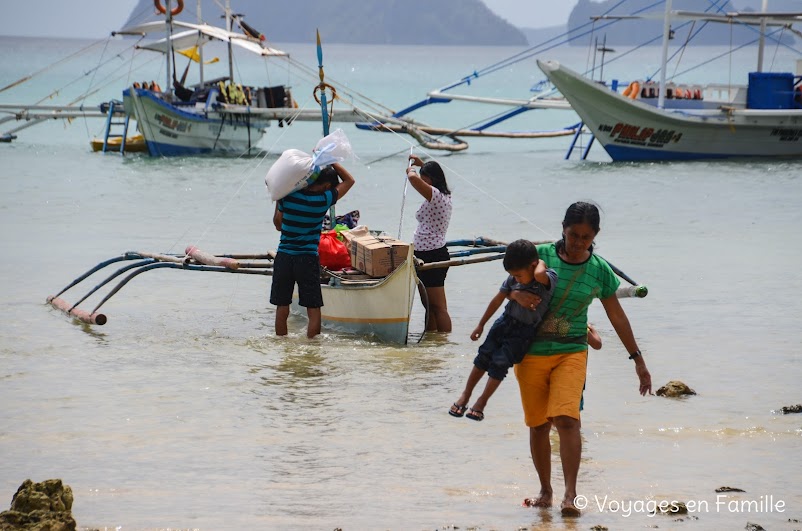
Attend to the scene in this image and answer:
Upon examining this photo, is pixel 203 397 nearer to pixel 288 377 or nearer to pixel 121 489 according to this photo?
pixel 288 377

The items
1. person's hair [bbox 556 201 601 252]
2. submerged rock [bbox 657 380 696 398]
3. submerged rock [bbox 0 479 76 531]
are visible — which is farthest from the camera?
submerged rock [bbox 657 380 696 398]

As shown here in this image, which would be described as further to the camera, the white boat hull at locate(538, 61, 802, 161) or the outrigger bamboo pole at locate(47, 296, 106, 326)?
the white boat hull at locate(538, 61, 802, 161)

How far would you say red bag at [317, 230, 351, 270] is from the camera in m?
9.03

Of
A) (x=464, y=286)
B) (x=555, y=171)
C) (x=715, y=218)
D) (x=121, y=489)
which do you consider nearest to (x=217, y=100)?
(x=555, y=171)

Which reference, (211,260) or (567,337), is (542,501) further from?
(211,260)

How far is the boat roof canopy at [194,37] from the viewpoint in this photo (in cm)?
2664

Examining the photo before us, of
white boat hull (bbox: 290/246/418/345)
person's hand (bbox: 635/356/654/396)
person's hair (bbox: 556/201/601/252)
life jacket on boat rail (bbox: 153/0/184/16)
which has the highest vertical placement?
life jacket on boat rail (bbox: 153/0/184/16)

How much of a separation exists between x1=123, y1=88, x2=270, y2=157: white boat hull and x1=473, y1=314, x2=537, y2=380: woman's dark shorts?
22.9 metres

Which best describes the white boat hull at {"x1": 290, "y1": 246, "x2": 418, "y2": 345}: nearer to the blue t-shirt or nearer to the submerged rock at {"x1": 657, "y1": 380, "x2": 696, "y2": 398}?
the submerged rock at {"x1": 657, "y1": 380, "x2": 696, "y2": 398}

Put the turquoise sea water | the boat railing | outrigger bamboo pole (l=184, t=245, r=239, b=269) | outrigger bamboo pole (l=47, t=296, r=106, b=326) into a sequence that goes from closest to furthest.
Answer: the turquoise sea water
outrigger bamboo pole (l=184, t=245, r=239, b=269)
outrigger bamboo pole (l=47, t=296, r=106, b=326)
the boat railing

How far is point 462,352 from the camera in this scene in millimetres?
8656

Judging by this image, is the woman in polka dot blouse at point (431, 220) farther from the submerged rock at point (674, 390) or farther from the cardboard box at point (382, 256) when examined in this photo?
the submerged rock at point (674, 390)

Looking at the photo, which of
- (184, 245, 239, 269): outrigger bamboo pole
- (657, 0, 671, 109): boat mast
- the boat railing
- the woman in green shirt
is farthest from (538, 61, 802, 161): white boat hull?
the woman in green shirt

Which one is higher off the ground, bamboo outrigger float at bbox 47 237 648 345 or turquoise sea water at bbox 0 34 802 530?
bamboo outrigger float at bbox 47 237 648 345
